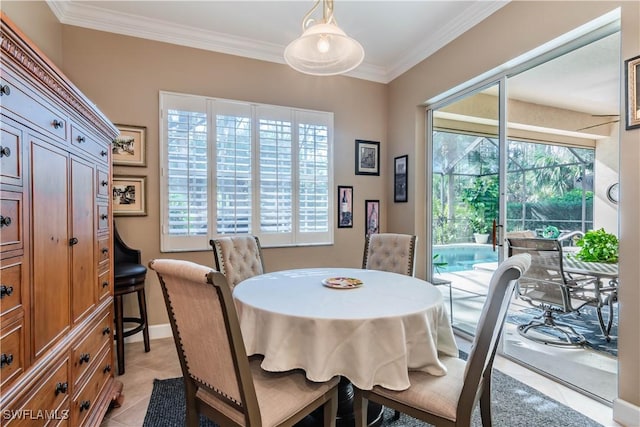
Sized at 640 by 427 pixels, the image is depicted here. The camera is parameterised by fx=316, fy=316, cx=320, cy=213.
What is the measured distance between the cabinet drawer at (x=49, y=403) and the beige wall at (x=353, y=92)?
1.91m

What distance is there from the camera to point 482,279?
10.3 ft

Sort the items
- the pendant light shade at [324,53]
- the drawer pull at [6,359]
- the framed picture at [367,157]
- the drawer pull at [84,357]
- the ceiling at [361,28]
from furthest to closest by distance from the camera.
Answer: the framed picture at [367,157] → the ceiling at [361,28] → the pendant light shade at [324,53] → the drawer pull at [84,357] → the drawer pull at [6,359]

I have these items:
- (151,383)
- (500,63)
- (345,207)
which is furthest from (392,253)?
(151,383)

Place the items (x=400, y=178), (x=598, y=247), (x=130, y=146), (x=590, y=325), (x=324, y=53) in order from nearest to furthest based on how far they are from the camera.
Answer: (x=324, y=53)
(x=598, y=247)
(x=590, y=325)
(x=130, y=146)
(x=400, y=178)

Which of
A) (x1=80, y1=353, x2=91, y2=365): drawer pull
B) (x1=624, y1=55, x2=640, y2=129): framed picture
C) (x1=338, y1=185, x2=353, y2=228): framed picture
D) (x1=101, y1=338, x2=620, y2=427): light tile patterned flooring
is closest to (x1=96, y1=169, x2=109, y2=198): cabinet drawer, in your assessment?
(x1=80, y1=353, x2=91, y2=365): drawer pull

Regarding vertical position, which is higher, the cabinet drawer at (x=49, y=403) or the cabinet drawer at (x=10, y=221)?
the cabinet drawer at (x=10, y=221)

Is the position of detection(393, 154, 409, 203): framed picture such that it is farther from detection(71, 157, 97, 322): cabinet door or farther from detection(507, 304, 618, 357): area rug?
detection(71, 157, 97, 322): cabinet door

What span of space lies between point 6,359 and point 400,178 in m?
3.65

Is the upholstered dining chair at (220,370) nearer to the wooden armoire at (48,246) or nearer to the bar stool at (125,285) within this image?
the wooden armoire at (48,246)

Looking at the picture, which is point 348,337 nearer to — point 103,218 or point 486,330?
point 486,330

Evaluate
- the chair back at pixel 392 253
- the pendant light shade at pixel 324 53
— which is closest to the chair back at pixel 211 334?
the pendant light shade at pixel 324 53

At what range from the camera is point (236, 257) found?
2.64m

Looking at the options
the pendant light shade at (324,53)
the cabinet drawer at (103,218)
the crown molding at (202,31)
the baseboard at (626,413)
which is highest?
the crown molding at (202,31)

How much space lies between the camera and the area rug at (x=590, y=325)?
8.51 feet
